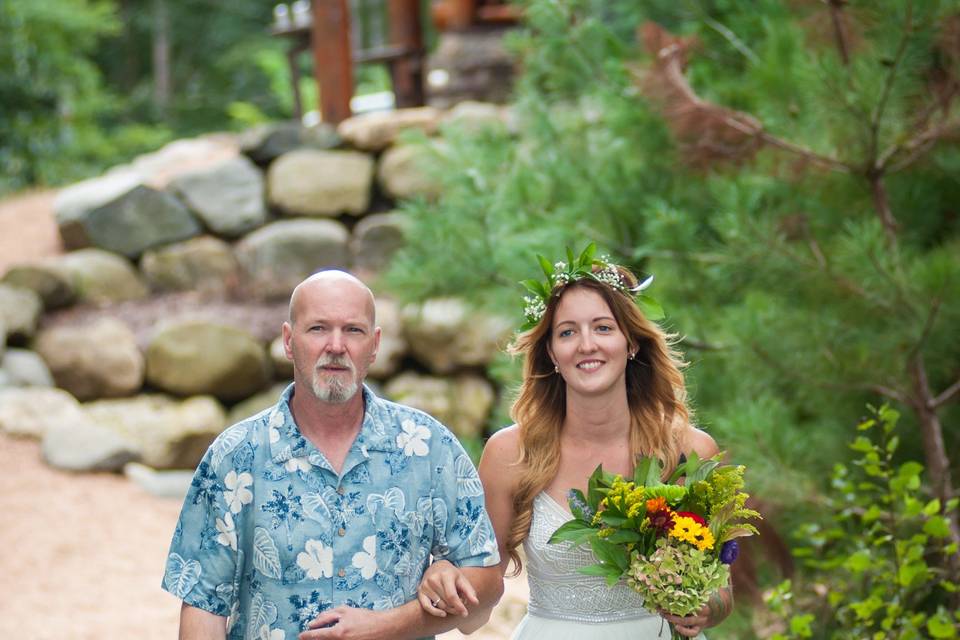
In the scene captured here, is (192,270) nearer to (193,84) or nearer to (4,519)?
(4,519)

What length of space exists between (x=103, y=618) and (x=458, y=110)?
695cm

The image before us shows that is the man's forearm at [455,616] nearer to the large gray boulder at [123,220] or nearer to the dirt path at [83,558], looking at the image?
the dirt path at [83,558]

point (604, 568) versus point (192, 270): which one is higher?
point (604, 568)

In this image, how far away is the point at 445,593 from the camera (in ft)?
8.74

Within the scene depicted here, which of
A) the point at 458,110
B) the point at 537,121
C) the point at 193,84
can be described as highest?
the point at 537,121

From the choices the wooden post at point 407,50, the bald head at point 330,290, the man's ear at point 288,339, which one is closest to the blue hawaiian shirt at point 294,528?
the man's ear at point 288,339

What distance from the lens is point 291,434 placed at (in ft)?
8.96

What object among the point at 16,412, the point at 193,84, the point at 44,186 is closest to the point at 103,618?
the point at 16,412

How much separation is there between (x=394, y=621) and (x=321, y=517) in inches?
10.8

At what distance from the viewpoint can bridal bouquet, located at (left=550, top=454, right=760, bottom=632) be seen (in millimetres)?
2750

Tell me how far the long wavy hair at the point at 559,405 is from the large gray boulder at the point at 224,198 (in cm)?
894

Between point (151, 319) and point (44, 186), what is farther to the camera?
point (44, 186)

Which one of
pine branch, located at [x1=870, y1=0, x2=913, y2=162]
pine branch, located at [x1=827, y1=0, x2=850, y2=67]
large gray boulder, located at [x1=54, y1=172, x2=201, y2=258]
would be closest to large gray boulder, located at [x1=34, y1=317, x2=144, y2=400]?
large gray boulder, located at [x1=54, y1=172, x2=201, y2=258]

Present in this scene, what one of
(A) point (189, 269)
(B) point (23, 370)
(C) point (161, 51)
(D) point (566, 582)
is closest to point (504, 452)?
(D) point (566, 582)
